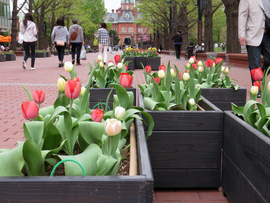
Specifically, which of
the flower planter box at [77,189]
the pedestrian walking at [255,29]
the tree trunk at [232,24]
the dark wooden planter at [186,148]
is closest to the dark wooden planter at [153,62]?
the tree trunk at [232,24]

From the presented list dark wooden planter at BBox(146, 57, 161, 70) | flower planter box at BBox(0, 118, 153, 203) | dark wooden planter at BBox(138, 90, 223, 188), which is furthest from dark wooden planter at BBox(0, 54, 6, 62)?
flower planter box at BBox(0, 118, 153, 203)

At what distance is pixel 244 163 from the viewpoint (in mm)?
1856

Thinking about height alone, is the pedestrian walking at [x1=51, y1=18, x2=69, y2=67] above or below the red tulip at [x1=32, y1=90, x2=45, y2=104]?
above

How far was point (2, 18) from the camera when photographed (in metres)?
43.2

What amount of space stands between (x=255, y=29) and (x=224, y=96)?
2.09 meters

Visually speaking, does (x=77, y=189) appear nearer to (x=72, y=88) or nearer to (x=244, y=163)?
(x=72, y=88)

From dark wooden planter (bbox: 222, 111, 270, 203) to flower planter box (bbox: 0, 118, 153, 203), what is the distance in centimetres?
77

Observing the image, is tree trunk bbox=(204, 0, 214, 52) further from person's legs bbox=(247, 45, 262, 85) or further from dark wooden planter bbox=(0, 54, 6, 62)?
person's legs bbox=(247, 45, 262, 85)

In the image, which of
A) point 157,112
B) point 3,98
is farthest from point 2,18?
point 157,112

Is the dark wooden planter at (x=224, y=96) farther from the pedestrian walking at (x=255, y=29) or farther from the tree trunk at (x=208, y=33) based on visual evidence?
the tree trunk at (x=208, y=33)

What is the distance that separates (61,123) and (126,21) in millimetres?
128196

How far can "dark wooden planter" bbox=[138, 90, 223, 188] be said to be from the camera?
223 centimetres

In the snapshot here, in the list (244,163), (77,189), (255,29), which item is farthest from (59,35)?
(77,189)

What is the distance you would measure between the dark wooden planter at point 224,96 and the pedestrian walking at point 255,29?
179cm
